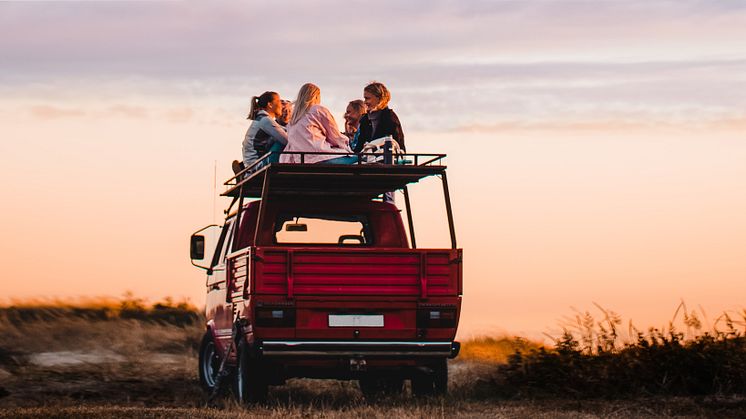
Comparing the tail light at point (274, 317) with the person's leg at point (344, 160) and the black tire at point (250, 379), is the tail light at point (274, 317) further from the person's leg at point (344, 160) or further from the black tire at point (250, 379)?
the person's leg at point (344, 160)

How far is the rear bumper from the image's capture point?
538 inches

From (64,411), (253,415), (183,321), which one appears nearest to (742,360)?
(253,415)

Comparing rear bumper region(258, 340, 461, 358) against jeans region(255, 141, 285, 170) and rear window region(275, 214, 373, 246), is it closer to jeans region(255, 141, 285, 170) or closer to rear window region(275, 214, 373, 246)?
rear window region(275, 214, 373, 246)

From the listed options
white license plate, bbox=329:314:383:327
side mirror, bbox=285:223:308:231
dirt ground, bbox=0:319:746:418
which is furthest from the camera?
side mirror, bbox=285:223:308:231

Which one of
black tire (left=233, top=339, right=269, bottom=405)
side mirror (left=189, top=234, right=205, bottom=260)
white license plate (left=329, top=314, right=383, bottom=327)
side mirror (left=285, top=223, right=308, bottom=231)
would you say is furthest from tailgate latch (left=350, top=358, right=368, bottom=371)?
side mirror (left=189, top=234, right=205, bottom=260)

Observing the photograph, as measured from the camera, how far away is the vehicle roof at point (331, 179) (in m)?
14.0

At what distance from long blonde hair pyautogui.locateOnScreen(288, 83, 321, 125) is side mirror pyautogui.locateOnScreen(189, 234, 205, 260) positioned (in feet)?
7.62

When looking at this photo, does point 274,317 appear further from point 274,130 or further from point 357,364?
point 274,130

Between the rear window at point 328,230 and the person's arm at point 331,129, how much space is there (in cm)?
82

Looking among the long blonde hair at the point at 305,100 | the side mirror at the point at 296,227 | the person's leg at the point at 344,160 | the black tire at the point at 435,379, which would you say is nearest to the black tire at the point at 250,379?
the side mirror at the point at 296,227

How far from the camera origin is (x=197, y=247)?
1664 centimetres

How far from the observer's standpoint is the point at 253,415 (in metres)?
13.1

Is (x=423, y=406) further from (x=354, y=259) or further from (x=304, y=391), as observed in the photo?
(x=304, y=391)

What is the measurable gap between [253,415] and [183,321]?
14.6 metres
